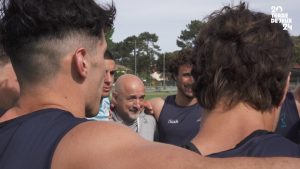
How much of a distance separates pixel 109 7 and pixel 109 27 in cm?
10

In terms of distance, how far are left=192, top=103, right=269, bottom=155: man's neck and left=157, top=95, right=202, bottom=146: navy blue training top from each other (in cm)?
375

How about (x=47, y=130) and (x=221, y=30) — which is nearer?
(x=47, y=130)

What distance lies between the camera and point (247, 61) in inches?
81.5

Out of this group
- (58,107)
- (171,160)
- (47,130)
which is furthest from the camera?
(58,107)

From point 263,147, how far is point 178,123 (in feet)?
13.6

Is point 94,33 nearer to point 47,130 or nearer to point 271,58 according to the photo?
point 47,130

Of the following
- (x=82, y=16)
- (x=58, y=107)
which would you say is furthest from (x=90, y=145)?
(x=82, y=16)

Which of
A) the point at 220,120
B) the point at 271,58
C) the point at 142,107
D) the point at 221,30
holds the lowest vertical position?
the point at 142,107

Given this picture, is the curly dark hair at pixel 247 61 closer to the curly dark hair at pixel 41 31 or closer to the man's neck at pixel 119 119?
the curly dark hair at pixel 41 31

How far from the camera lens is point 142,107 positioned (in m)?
6.08

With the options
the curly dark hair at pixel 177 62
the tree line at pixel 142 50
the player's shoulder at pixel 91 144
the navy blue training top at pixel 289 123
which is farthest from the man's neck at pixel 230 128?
the tree line at pixel 142 50

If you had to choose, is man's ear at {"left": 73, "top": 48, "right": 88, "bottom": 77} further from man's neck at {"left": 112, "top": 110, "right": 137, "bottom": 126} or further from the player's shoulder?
man's neck at {"left": 112, "top": 110, "right": 137, "bottom": 126}

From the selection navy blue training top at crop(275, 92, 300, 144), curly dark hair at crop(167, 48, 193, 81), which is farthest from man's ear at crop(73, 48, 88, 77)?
curly dark hair at crop(167, 48, 193, 81)

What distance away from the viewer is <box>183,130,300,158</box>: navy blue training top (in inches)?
74.5
